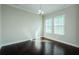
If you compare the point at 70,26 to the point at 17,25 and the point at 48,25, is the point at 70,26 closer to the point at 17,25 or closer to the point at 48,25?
the point at 48,25

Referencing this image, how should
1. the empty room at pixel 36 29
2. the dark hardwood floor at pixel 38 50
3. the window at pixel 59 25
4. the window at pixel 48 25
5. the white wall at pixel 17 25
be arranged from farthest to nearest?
the window at pixel 48 25
the window at pixel 59 25
the white wall at pixel 17 25
the empty room at pixel 36 29
the dark hardwood floor at pixel 38 50

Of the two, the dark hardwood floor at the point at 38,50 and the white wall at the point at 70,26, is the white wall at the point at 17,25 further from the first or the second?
the white wall at the point at 70,26

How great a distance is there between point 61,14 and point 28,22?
256cm

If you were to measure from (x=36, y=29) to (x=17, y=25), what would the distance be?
255 centimetres

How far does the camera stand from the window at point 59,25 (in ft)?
20.4

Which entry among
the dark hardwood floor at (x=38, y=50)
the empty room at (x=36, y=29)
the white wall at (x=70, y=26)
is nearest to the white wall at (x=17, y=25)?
the empty room at (x=36, y=29)

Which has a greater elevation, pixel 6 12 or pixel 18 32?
pixel 6 12

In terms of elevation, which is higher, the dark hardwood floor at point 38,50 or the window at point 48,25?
the window at point 48,25

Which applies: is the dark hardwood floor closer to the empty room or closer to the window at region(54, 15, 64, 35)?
the empty room

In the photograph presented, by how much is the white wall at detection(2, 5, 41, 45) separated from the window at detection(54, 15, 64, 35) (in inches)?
70.9

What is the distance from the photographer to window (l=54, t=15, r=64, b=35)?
6.23 meters
